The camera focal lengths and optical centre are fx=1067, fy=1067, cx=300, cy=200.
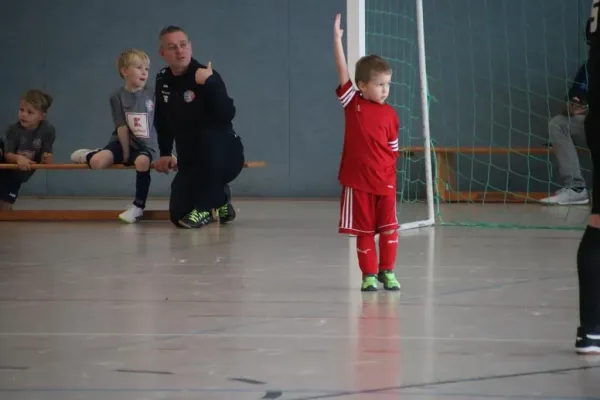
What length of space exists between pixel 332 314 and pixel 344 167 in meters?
0.87

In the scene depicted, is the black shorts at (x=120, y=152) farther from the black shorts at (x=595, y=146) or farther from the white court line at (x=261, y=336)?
the black shorts at (x=595, y=146)

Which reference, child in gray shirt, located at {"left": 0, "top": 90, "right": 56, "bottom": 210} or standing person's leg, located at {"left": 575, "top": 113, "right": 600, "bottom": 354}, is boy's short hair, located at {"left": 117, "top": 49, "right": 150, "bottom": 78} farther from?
standing person's leg, located at {"left": 575, "top": 113, "right": 600, "bottom": 354}

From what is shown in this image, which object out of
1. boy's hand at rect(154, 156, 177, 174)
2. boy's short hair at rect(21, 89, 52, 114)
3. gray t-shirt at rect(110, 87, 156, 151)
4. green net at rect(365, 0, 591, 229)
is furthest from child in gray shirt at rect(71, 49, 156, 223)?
green net at rect(365, 0, 591, 229)

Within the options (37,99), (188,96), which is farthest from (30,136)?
(188,96)

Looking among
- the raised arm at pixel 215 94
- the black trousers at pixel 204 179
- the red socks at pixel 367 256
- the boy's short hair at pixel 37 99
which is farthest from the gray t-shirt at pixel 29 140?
the red socks at pixel 367 256

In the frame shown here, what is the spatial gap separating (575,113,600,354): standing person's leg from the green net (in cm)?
682

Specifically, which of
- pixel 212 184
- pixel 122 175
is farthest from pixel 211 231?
pixel 122 175

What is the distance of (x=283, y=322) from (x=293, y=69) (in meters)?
7.50

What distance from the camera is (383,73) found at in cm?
410

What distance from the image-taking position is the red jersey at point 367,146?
4.14m

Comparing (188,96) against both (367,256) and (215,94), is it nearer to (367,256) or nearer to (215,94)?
(215,94)

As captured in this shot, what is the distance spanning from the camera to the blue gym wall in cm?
1007

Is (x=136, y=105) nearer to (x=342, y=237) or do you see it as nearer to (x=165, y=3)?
(x=342, y=237)

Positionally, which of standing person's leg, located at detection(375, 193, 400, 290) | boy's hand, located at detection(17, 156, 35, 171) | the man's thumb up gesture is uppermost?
the man's thumb up gesture
